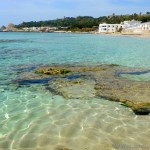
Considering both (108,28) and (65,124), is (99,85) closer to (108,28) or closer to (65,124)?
(65,124)

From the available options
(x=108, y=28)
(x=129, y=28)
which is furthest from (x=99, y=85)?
(x=108, y=28)

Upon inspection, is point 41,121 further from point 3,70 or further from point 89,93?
point 3,70

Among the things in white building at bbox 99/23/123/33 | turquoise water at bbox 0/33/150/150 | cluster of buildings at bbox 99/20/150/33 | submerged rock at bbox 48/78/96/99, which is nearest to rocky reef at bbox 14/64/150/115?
submerged rock at bbox 48/78/96/99

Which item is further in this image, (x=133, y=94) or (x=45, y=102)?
(x=133, y=94)

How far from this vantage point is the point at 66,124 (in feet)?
33.5

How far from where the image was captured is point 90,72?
20875mm

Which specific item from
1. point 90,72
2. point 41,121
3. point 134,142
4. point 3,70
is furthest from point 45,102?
point 3,70

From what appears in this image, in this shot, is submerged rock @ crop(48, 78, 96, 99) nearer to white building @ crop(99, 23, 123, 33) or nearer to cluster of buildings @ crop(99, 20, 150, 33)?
cluster of buildings @ crop(99, 20, 150, 33)

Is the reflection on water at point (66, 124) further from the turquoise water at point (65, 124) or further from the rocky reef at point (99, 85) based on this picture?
the rocky reef at point (99, 85)

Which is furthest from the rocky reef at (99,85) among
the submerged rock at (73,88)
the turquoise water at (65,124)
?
the turquoise water at (65,124)

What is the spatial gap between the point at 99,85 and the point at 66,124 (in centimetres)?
639

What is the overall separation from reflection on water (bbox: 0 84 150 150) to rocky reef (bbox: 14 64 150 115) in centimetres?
82

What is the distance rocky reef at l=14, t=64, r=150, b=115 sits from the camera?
1346 centimetres

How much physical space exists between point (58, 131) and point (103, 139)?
1.53 metres
